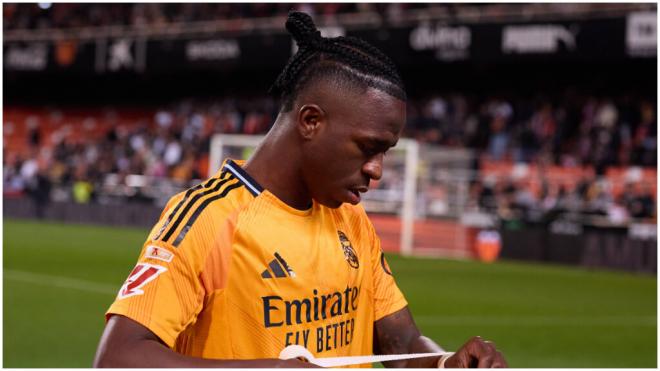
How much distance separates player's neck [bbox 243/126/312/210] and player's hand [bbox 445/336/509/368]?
1.85 ft

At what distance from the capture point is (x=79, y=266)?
49.8 ft

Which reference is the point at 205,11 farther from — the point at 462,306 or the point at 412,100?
the point at 462,306

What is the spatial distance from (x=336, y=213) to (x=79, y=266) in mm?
12601

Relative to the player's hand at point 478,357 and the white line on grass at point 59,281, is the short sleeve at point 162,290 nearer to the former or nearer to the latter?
the player's hand at point 478,357

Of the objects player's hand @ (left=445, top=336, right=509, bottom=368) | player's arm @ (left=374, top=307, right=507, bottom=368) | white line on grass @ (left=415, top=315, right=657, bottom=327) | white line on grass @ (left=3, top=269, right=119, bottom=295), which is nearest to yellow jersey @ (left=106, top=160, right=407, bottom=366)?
player's arm @ (left=374, top=307, right=507, bottom=368)

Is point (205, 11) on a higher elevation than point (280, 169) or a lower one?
higher

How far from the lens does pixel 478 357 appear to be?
8.72 feet

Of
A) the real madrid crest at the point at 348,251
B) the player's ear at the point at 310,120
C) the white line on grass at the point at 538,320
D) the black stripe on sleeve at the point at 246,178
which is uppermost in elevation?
the player's ear at the point at 310,120

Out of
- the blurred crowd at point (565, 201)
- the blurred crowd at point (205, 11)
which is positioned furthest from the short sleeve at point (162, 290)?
the blurred crowd at point (205, 11)

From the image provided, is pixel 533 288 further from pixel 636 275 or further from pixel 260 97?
pixel 260 97

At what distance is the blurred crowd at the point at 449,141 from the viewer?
20.3 m

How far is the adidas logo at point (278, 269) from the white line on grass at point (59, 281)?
972 centimetres

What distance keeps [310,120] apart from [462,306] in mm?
9563

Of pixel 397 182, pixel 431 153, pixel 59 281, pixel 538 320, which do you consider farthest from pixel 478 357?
pixel 431 153
